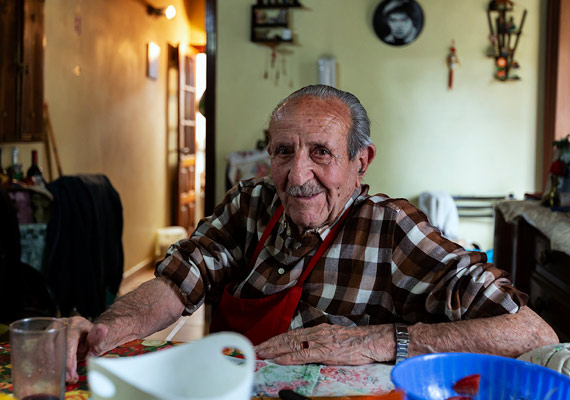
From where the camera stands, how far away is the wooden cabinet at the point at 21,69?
3.32 metres

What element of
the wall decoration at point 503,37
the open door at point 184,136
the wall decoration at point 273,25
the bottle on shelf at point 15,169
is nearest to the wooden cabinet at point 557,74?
the wall decoration at point 503,37

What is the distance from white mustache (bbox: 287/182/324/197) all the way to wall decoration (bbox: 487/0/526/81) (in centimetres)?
274

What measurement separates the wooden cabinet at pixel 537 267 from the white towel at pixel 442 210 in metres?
1.05

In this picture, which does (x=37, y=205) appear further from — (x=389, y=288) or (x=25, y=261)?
(x=389, y=288)

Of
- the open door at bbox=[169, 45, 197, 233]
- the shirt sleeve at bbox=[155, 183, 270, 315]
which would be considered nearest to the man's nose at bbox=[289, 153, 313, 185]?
the shirt sleeve at bbox=[155, 183, 270, 315]

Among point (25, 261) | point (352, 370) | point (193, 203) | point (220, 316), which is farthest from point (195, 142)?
point (352, 370)

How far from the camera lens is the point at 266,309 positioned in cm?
151

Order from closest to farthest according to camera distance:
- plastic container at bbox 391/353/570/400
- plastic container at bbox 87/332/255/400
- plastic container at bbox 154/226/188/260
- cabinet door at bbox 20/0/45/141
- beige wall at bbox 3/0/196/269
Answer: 1. plastic container at bbox 87/332/255/400
2. plastic container at bbox 391/353/570/400
3. cabinet door at bbox 20/0/45/141
4. beige wall at bbox 3/0/196/269
5. plastic container at bbox 154/226/188/260

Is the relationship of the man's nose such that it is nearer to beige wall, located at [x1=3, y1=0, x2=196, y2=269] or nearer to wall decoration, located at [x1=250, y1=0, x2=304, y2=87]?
wall decoration, located at [x1=250, y1=0, x2=304, y2=87]

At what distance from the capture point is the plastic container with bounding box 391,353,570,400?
883 mm

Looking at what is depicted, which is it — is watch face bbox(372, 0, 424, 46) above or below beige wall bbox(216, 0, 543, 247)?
above

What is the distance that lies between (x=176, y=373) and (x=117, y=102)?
4764mm

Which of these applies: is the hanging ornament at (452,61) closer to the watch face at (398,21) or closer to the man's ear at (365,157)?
the watch face at (398,21)

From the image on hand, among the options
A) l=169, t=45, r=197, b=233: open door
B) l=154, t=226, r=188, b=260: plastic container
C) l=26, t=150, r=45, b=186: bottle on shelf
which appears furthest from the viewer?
l=169, t=45, r=197, b=233: open door
